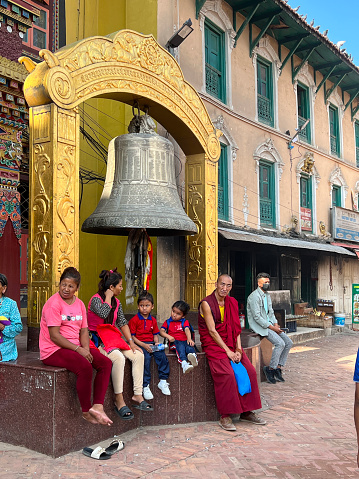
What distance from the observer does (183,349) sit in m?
5.88

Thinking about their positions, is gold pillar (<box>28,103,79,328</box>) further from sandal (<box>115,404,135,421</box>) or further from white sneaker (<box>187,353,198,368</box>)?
white sneaker (<box>187,353,198,368</box>)

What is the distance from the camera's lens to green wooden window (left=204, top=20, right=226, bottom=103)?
12.6 meters

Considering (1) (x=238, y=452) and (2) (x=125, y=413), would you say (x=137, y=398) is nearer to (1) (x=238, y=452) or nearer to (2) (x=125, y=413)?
(2) (x=125, y=413)

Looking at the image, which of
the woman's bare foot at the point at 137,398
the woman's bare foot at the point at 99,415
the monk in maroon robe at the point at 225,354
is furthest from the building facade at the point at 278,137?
the woman's bare foot at the point at 99,415

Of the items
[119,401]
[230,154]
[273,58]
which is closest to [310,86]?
[273,58]

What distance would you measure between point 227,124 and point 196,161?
4.96 metres

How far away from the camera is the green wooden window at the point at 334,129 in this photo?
18.9 m

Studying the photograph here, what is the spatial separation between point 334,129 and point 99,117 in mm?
10851

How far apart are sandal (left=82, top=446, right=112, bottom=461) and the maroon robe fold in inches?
64.5

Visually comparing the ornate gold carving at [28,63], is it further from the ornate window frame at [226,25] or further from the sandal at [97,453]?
the ornate window frame at [226,25]

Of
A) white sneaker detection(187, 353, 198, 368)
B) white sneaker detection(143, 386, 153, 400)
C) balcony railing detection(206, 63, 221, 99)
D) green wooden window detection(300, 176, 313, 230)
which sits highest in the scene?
balcony railing detection(206, 63, 221, 99)

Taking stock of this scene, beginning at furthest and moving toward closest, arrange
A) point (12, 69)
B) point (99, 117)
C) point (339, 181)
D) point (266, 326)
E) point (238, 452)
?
point (339, 181) < point (99, 117) < point (266, 326) < point (12, 69) < point (238, 452)

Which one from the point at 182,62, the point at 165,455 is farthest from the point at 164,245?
the point at 165,455

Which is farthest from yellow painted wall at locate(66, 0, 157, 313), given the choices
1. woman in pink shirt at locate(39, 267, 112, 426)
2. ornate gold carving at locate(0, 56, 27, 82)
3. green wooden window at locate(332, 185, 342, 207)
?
green wooden window at locate(332, 185, 342, 207)
